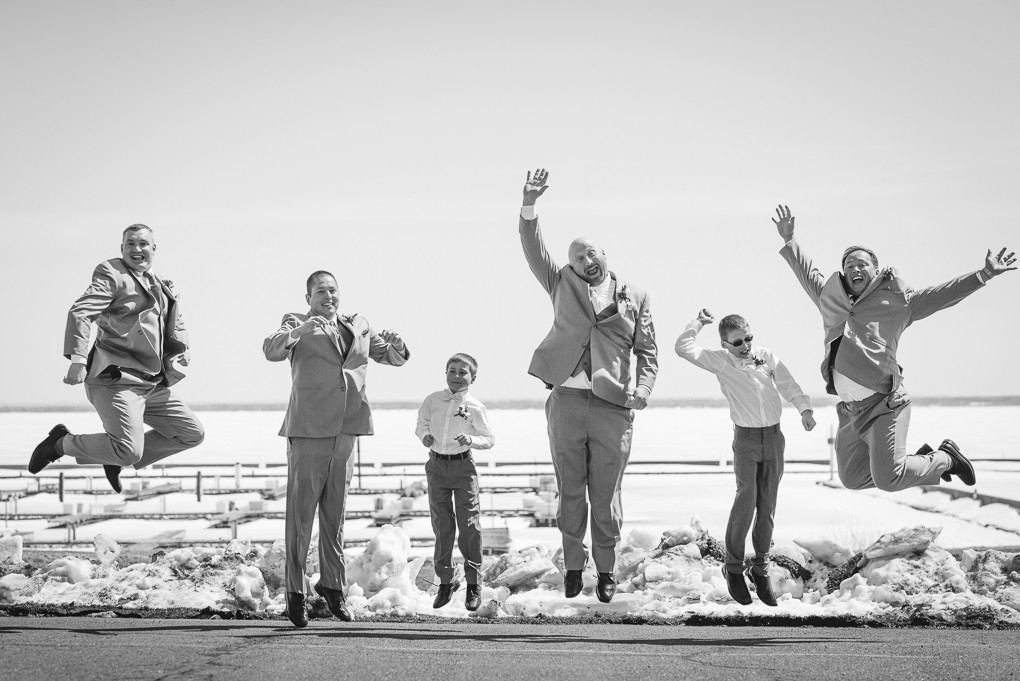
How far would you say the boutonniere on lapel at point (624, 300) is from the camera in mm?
6770

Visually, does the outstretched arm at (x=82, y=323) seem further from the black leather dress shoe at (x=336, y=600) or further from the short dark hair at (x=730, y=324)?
the short dark hair at (x=730, y=324)

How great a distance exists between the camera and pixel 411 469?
28391mm

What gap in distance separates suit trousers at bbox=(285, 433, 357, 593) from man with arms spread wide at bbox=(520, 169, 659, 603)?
4.82 feet

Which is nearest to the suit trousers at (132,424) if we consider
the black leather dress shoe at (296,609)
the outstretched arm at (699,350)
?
the black leather dress shoe at (296,609)

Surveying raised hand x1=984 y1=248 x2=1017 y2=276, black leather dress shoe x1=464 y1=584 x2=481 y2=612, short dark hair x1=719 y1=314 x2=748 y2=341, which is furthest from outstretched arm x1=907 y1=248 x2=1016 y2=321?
black leather dress shoe x1=464 y1=584 x2=481 y2=612

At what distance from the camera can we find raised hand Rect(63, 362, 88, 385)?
21.9 feet

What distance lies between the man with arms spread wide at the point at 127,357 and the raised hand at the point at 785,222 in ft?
14.5

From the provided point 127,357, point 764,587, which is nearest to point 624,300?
point 764,587

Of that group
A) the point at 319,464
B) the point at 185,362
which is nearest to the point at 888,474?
the point at 319,464

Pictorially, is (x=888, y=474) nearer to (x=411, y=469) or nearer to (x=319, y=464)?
(x=319, y=464)

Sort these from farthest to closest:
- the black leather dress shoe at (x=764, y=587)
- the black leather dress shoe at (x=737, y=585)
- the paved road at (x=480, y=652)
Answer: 1. the black leather dress shoe at (x=764, y=587)
2. the black leather dress shoe at (x=737, y=585)
3. the paved road at (x=480, y=652)

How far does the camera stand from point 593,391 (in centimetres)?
A: 663

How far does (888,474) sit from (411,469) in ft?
73.3

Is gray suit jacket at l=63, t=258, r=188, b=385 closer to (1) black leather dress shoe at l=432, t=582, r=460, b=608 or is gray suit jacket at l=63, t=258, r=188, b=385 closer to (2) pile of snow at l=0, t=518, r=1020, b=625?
(2) pile of snow at l=0, t=518, r=1020, b=625
